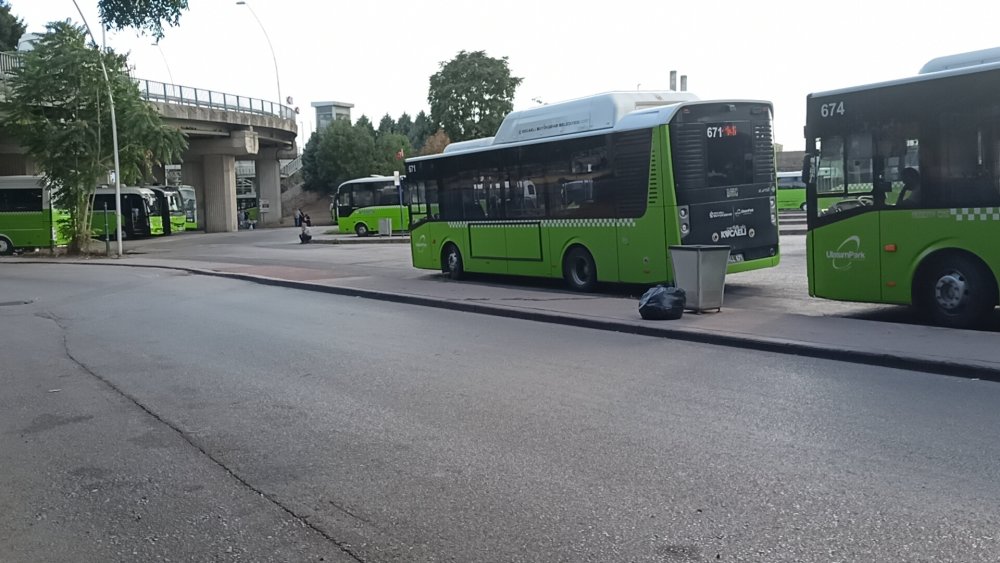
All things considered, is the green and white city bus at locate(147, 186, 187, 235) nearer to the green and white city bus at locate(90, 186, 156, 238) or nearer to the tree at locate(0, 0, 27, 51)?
the green and white city bus at locate(90, 186, 156, 238)

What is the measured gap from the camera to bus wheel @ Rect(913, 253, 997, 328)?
10.6 m

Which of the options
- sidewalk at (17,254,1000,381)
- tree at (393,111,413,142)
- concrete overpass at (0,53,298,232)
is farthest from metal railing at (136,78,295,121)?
tree at (393,111,413,142)

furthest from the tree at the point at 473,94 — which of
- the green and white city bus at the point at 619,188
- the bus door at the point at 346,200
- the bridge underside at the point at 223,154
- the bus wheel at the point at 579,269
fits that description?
the bus wheel at the point at 579,269

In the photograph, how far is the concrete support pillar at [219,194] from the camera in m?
62.4

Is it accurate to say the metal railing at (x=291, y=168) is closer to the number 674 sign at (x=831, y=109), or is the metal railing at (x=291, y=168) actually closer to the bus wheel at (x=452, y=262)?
the bus wheel at (x=452, y=262)

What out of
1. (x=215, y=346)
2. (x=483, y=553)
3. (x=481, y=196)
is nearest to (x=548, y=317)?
(x=215, y=346)

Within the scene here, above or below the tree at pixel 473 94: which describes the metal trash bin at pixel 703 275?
below

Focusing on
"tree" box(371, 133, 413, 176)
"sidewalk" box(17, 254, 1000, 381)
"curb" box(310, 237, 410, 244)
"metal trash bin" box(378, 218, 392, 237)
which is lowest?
"sidewalk" box(17, 254, 1000, 381)

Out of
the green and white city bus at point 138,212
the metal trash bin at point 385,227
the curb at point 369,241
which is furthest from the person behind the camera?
the green and white city bus at point 138,212

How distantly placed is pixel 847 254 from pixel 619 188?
4928 mm

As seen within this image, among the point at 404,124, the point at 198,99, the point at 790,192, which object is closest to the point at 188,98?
the point at 198,99

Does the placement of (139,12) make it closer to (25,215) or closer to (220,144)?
(25,215)

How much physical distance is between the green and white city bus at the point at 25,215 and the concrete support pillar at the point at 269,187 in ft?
101

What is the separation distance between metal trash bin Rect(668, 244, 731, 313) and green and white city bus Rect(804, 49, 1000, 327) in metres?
1.22
